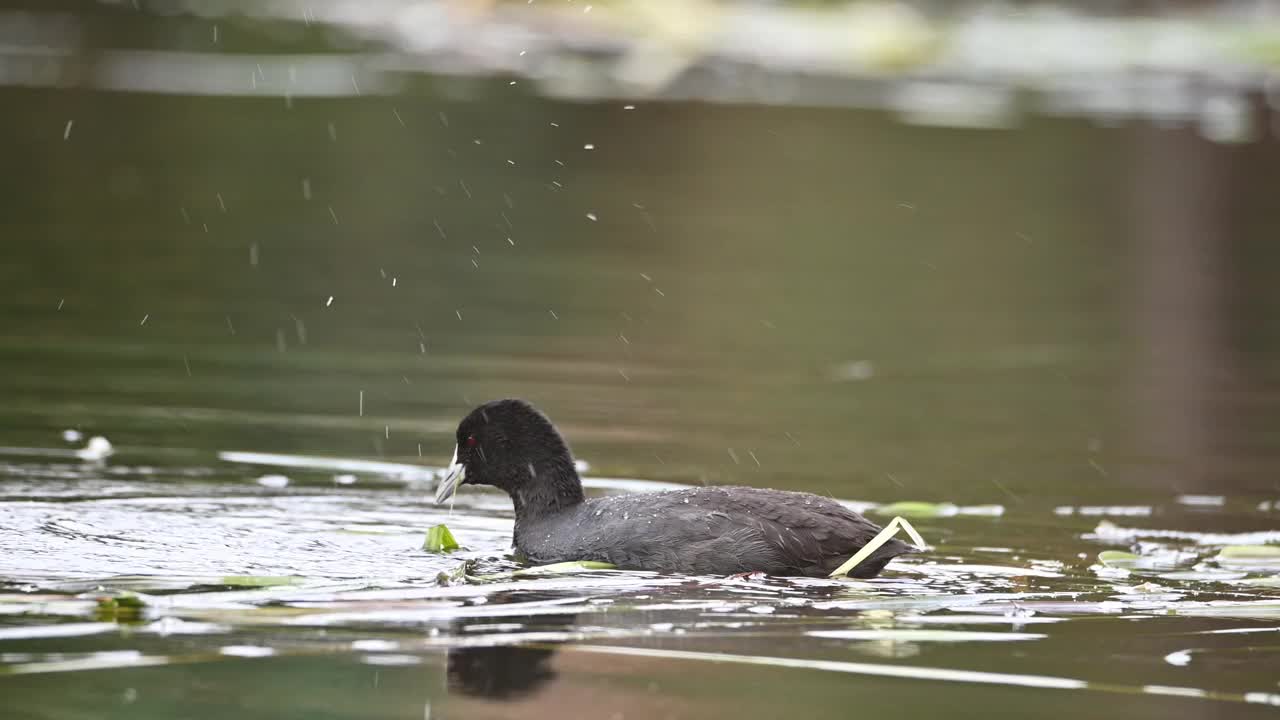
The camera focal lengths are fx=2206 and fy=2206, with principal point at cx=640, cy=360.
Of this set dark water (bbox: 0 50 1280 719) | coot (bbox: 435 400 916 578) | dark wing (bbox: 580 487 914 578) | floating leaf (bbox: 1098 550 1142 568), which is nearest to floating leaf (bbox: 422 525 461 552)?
dark water (bbox: 0 50 1280 719)

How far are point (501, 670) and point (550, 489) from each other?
2454 mm

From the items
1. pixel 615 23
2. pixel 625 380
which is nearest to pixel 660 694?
pixel 625 380

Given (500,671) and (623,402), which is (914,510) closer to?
(623,402)

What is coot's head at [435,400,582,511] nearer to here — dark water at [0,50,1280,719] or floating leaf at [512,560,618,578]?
dark water at [0,50,1280,719]

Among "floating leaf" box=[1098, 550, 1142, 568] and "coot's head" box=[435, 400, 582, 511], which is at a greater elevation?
"coot's head" box=[435, 400, 582, 511]

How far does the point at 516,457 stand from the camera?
9.34 meters

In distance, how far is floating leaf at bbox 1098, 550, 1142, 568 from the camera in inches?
352

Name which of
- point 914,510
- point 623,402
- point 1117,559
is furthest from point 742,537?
point 623,402

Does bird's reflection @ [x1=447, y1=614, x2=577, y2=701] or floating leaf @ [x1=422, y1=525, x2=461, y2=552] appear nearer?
bird's reflection @ [x1=447, y1=614, x2=577, y2=701]

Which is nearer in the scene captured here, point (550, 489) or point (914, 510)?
point (550, 489)

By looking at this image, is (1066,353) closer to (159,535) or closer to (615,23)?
(159,535)

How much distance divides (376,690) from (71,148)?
1981cm

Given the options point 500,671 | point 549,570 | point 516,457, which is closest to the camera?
point 500,671

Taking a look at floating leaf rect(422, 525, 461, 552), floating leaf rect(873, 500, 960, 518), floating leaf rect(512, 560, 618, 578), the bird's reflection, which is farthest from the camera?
floating leaf rect(873, 500, 960, 518)
